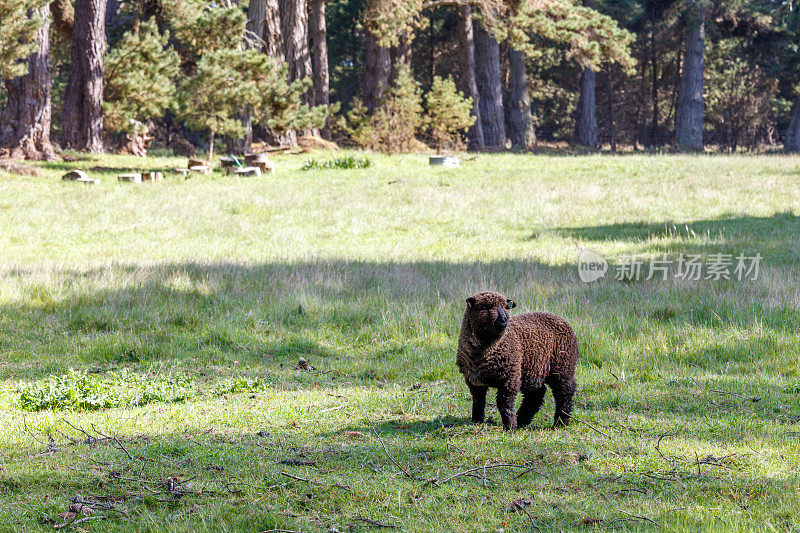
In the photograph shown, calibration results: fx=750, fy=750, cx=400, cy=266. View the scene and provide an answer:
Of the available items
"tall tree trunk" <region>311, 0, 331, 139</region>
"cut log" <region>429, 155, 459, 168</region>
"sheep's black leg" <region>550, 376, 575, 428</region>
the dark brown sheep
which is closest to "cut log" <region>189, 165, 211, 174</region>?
"cut log" <region>429, 155, 459, 168</region>

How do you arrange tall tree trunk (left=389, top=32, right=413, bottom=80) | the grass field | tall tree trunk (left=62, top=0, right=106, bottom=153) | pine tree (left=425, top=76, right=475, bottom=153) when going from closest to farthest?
the grass field → tall tree trunk (left=62, top=0, right=106, bottom=153) → pine tree (left=425, top=76, right=475, bottom=153) → tall tree trunk (left=389, top=32, right=413, bottom=80)

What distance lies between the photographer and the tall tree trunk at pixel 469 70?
3994 cm

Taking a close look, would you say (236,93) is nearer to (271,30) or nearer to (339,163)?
(339,163)

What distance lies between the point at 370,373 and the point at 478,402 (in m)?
2.54

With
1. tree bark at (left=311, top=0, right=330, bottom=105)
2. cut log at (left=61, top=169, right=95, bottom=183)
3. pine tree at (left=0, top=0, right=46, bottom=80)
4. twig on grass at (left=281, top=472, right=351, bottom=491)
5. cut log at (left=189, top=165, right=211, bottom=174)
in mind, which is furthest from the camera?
tree bark at (left=311, top=0, right=330, bottom=105)

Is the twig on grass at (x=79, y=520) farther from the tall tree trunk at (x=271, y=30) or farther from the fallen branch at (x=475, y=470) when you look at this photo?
the tall tree trunk at (x=271, y=30)

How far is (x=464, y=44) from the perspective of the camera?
40.6 meters

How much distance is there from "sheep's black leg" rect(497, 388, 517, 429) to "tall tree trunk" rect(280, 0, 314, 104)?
30.2 metres

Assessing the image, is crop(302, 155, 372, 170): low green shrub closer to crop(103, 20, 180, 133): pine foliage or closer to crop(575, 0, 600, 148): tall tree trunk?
crop(103, 20, 180, 133): pine foliage

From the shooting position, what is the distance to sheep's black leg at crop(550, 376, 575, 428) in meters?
5.95

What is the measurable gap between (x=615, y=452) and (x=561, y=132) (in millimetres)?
60770

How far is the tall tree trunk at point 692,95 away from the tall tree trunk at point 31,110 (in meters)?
33.9

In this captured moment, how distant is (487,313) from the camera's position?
5.46 meters

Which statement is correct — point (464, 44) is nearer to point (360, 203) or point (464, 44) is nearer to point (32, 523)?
point (360, 203)
